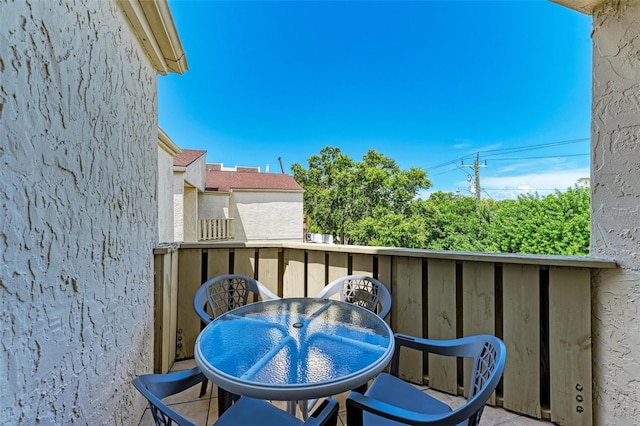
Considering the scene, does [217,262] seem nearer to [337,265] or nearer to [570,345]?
[337,265]

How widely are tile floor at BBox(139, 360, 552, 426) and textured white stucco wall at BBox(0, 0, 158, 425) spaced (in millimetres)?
246

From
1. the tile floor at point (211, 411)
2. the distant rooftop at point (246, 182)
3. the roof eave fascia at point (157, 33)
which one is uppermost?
the distant rooftop at point (246, 182)

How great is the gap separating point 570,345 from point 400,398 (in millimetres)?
1330

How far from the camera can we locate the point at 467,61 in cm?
1667

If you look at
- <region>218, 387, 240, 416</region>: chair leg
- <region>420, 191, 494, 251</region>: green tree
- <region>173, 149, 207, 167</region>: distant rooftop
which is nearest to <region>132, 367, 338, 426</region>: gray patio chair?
<region>218, 387, 240, 416</region>: chair leg

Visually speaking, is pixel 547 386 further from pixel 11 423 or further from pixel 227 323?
pixel 11 423

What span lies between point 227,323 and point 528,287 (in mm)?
2019

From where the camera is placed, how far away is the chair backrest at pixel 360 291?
2139 millimetres

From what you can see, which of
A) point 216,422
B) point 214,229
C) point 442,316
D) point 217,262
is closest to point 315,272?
point 217,262

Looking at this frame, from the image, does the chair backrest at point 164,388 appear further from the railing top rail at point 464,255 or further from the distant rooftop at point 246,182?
the distant rooftop at point 246,182

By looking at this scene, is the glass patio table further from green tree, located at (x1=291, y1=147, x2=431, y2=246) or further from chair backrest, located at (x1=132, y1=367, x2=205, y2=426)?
green tree, located at (x1=291, y1=147, x2=431, y2=246)

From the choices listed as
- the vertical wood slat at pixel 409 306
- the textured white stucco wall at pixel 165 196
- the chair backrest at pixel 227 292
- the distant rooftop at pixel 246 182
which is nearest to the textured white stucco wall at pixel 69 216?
the chair backrest at pixel 227 292

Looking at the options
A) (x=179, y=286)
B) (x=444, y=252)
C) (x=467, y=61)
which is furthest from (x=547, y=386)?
(x=467, y=61)

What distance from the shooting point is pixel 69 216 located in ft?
3.55
